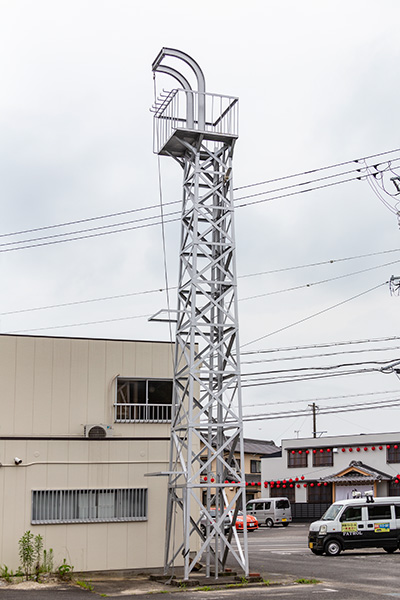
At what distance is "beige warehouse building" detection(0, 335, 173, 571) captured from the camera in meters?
21.1

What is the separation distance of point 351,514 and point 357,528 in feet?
1.70

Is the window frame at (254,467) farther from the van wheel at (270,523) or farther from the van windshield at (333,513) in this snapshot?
the van windshield at (333,513)

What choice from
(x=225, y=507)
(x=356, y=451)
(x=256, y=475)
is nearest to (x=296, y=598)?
(x=225, y=507)

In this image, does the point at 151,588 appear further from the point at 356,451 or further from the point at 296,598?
the point at 356,451

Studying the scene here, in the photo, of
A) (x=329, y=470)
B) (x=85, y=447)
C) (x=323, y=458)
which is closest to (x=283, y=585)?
(x=85, y=447)

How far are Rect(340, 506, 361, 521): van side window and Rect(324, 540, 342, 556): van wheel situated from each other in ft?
2.93

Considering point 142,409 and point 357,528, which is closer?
point 142,409

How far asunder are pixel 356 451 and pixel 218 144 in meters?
36.6

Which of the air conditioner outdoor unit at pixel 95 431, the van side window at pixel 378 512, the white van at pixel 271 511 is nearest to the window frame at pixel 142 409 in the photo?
the air conditioner outdoor unit at pixel 95 431

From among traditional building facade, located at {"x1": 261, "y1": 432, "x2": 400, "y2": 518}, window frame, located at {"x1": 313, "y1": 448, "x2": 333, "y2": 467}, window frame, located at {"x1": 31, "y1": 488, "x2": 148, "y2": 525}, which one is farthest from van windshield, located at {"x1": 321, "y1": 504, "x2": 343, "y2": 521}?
window frame, located at {"x1": 313, "y1": 448, "x2": 333, "y2": 467}

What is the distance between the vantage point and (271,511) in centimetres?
5091

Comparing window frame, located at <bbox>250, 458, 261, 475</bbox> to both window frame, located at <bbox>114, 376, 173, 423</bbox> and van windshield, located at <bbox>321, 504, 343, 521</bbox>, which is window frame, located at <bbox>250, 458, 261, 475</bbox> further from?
window frame, located at <bbox>114, 376, 173, 423</bbox>

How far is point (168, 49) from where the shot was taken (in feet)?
68.6

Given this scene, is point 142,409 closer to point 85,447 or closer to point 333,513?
point 85,447
